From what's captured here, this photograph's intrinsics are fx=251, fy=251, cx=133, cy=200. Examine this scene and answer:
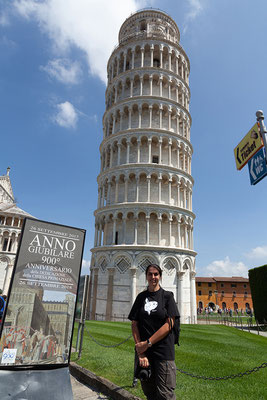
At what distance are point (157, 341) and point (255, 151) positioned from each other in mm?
5803

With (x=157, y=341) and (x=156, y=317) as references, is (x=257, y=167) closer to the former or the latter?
(x=156, y=317)

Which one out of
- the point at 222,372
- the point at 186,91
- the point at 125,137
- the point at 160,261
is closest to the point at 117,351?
the point at 222,372

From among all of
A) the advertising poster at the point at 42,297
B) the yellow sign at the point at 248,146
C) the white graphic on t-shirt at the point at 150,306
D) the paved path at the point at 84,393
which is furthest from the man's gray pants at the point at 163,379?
the yellow sign at the point at 248,146

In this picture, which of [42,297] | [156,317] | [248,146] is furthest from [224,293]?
[156,317]

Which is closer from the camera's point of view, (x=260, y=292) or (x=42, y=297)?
(x=42, y=297)

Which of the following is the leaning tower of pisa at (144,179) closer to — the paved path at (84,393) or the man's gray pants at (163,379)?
the paved path at (84,393)

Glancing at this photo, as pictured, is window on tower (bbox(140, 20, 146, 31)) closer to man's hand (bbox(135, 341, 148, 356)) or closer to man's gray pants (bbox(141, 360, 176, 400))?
man's hand (bbox(135, 341, 148, 356))

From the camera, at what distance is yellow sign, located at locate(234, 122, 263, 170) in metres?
7.20

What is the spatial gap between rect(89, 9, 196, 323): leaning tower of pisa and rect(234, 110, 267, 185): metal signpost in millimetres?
20219

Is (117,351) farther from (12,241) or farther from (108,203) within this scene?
(12,241)

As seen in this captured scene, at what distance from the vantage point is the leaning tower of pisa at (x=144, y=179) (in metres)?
27.0

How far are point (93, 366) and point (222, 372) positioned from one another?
12.8 feet

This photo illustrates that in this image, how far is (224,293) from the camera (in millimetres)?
68375

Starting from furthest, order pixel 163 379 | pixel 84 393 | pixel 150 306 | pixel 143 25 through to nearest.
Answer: pixel 143 25, pixel 84 393, pixel 150 306, pixel 163 379
